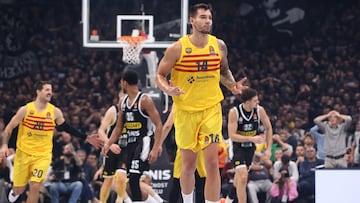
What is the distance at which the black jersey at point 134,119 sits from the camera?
11.9 meters

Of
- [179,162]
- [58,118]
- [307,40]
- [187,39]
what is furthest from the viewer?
[307,40]

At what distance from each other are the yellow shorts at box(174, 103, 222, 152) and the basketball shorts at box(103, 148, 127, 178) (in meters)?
2.86

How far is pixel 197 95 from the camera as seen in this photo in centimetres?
929

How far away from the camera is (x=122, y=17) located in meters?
16.4

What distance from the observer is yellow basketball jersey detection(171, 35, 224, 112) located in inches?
364

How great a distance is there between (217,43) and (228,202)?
3780mm

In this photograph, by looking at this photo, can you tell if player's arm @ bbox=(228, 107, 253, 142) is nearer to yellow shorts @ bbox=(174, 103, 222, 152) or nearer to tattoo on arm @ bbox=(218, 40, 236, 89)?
tattoo on arm @ bbox=(218, 40, 236, 89)

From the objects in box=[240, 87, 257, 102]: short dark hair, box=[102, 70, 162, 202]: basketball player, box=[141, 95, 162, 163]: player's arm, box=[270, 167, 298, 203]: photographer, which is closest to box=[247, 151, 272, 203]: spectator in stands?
box=[270, 167, 298, 203]: photographer

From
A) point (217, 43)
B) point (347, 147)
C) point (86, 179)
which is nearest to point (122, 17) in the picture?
point (86, 179)

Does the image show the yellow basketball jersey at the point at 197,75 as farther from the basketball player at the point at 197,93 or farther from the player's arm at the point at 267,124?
the player's arm at the point at 267,124

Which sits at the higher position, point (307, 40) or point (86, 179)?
point (307, 40)

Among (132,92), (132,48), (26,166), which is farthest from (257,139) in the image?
(132,48)

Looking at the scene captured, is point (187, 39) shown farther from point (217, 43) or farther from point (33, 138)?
point (33, 138)

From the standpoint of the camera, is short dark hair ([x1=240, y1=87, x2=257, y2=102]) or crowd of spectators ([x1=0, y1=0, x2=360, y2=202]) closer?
short dark hair ([x1=240, y1=87, x2=257, y2=102])
